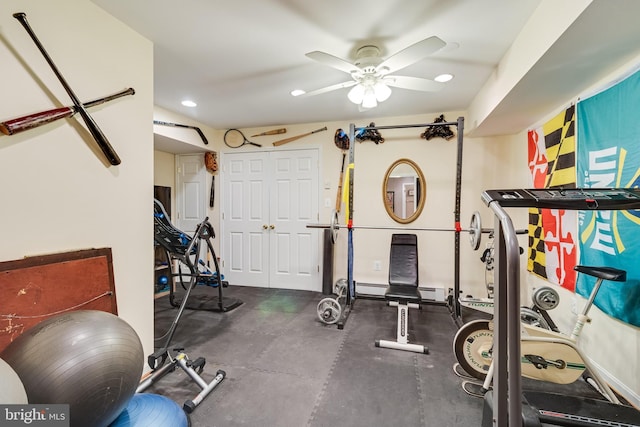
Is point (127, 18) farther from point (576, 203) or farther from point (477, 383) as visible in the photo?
point (477, 383)

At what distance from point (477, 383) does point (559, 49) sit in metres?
2.24

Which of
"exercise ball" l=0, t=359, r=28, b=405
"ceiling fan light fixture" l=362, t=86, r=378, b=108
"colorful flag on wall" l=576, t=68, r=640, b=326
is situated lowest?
"exercise ball" l=0, t=359, r=28, b=405

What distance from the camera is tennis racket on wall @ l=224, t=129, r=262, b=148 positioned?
463 centimetres

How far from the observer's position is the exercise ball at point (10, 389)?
0.90m

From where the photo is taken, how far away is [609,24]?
1440 mm

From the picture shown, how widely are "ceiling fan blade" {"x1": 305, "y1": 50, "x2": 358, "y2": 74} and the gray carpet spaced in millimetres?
2284

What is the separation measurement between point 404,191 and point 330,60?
8.03ft

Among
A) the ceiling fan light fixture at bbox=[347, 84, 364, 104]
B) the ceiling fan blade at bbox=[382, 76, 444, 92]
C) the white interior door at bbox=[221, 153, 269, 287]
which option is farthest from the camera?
the white interior door at bbox=[221, 153, 269, 287]

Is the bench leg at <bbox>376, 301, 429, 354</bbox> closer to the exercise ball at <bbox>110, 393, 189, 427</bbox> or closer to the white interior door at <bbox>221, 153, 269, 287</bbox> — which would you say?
the exercise ball at <bbox>110, 393, 189, 427</bbox>

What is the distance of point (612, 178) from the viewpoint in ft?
6.23

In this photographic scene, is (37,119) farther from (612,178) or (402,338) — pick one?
(612,178)

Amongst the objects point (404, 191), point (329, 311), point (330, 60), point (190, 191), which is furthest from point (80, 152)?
point (404, 191)

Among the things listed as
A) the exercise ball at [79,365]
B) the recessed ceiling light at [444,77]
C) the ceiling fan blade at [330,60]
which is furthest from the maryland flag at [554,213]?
the exercise ball at [79,365]

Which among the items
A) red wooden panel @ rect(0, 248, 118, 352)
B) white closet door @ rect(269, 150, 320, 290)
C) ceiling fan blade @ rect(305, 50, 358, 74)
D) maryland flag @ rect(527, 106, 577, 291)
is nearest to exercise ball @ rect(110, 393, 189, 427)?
red wooden panel @ rect(0, 248, 118, 352)
